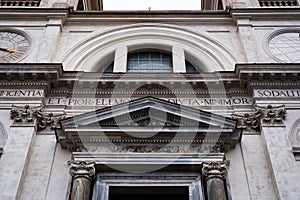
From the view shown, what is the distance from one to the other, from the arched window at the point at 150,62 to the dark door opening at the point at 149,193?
5.38 m

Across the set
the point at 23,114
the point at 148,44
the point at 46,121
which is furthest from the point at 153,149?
the point at 148,44

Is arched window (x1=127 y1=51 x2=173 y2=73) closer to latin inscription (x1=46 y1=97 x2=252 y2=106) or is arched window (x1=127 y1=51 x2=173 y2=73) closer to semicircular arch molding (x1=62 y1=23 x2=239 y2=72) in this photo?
semicircular arch molding (x1=62 y1=23 x2=239 y2=72)

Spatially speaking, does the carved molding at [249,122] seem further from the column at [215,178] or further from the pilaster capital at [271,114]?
the column at [215,178]

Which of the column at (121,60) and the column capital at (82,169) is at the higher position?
the column at (121,60)

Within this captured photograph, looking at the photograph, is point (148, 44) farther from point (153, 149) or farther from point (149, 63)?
point (153, 149)

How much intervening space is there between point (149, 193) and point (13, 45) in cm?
784

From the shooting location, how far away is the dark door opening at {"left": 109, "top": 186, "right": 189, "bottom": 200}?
1099 centimetres

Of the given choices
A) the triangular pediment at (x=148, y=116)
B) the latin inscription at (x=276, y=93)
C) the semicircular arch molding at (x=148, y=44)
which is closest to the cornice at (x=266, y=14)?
the semicircular arch molding at (x=148, y=44)

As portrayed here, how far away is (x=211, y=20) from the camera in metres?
16.9

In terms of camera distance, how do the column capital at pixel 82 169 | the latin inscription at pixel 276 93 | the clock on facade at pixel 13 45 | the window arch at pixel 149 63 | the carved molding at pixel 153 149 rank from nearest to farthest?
1. the column capital at pixel 82 169
2. the carved molding at pixel 153 149
3. the latin inscription at pixel 276 93
4. the clock on facade at pixel 13 45
5. the window arch at pixel 149 63

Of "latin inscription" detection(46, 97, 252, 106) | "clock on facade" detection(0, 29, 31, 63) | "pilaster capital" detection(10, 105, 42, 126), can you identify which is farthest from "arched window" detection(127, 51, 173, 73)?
"pilaster capital" detection(10, 105, 42, 126)

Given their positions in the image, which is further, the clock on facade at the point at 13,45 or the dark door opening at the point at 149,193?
the clock on facade at the point at 13,45

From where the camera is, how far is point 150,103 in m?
12.2

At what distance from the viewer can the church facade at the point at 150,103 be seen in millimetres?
11039
